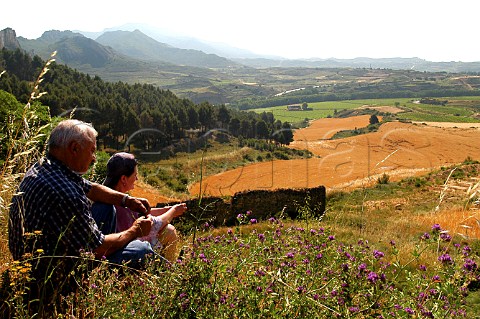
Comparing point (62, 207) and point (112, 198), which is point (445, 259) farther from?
point (112, 198)

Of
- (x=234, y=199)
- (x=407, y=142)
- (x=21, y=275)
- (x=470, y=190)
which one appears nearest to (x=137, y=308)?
(x=21, y=275)

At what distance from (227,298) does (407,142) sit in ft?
201

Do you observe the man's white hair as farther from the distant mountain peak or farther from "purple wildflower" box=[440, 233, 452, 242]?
the distant mountain peak

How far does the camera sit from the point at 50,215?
8.46 ft

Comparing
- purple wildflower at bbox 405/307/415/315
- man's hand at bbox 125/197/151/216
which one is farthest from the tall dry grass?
purple wildflower at bbox 405/307/415/315

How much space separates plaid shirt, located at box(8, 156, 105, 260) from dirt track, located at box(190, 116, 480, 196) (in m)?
17.6

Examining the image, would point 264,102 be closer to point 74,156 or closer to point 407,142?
point 407,142

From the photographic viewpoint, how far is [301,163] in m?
42.6

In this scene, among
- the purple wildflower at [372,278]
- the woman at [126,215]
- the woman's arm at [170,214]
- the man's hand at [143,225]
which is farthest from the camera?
the woman's arm at [170,214]

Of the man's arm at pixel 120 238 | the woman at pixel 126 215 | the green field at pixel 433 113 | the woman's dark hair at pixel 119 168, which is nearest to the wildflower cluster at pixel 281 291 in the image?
the man's arm at pixel 120 238

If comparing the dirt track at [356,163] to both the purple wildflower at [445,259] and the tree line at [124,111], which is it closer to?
the tree line at [124,111]

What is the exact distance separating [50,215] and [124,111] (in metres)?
58.4

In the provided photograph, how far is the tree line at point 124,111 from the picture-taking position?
54.8 m

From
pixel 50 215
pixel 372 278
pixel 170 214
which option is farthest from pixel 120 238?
pixel 372 278
